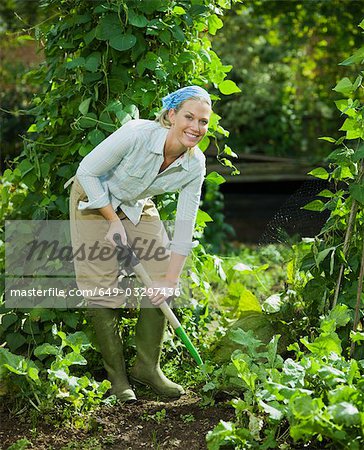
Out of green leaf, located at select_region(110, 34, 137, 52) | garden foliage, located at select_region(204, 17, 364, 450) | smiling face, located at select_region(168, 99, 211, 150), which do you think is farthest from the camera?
green leaf, located at select_region(110, 34, 137, 52)

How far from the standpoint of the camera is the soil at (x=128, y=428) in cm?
262

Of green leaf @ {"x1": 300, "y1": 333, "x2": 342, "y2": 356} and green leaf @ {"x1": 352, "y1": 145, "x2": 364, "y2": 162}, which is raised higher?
green leaf @ {"x1": 352, "y1": 145, "x2": 364, "y2": 162}

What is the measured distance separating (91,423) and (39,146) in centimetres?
122

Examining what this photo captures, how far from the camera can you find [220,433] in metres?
2.26

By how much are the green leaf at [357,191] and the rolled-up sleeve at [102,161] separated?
794 mm

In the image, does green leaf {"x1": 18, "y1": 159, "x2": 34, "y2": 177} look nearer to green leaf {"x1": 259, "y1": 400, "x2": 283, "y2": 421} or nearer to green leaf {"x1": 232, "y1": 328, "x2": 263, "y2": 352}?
green leaf {"x1": 232, "y1": 328, "x2": 263, "y2": 352}

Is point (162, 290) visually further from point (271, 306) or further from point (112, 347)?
point (271, 306)

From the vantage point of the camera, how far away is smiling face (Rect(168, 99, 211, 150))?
9.04 ft

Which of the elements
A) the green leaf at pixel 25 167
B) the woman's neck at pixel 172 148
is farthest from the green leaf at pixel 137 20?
the green leaf at pixel 25 167

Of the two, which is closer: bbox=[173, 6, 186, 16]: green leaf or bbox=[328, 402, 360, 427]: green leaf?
bbox=[328, 402, 360, 427]: green leaf

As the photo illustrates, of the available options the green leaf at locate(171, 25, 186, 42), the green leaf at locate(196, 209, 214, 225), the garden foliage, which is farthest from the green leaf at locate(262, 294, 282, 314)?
the green leaf at locate(171, 25, 186, 42)

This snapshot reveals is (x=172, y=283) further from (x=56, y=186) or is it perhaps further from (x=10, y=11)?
(x=10, y=11)

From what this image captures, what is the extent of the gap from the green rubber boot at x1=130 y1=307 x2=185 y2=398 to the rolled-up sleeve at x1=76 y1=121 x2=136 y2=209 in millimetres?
501

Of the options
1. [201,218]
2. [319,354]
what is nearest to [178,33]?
[201,218]
